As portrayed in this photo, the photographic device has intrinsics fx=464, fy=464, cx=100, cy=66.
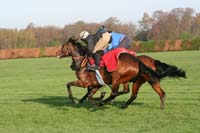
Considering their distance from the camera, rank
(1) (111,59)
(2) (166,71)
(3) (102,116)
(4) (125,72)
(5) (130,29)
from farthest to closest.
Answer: (5) (130,29) < (2) (166,71) < (1) (111,59) < (4) (125,72) < (3) (102,116)

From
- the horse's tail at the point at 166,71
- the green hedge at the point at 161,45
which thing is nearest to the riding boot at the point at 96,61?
the horse's tail at the point at 166,71

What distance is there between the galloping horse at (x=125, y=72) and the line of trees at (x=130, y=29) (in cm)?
10970

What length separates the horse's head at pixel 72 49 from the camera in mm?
13539

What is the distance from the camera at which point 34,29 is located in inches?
5472

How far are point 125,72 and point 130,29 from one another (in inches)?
4711

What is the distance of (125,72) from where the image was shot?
1246 centimetres

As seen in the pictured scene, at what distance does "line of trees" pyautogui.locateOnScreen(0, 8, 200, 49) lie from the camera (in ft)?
409

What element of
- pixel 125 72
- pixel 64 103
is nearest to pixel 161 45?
pixel 64 103

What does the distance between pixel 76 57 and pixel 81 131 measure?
12.9ft

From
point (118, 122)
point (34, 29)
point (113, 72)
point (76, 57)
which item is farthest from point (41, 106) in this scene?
point (34, 29)

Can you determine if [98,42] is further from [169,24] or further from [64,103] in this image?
[169,24]

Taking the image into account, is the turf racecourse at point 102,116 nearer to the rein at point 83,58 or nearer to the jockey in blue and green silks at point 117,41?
the rein at point 83,58

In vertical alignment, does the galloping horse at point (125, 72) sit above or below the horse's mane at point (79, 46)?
below

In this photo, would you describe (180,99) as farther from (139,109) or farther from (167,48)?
(167,48)
